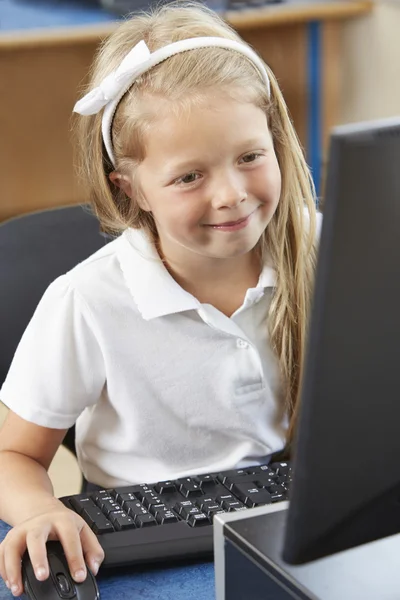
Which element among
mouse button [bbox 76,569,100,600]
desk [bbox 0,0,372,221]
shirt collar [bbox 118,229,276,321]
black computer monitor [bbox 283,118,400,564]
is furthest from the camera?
desk [bbox 0,0,372,221]

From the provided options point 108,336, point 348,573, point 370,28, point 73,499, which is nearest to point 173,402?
point 108,336

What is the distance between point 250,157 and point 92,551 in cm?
39

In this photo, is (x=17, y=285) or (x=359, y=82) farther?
(x=359, y=82)

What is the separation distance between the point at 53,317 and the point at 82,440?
15 cm

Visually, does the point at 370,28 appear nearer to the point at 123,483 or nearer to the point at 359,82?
the point at 359,82

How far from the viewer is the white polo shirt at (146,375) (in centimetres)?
103

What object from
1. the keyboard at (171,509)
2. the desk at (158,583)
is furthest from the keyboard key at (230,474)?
the desk at (158,583)

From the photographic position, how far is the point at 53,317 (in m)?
1.04

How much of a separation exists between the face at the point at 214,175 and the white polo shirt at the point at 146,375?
0.09 m

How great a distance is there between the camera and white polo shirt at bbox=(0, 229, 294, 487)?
3.37 feet

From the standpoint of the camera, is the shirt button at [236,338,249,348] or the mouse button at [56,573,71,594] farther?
the shirt button at [236,338,249,348]

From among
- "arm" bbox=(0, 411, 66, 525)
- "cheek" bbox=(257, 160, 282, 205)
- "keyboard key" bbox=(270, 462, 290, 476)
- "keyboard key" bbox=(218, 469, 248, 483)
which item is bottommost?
"arm" bbox=(0, 411, 66, 525)

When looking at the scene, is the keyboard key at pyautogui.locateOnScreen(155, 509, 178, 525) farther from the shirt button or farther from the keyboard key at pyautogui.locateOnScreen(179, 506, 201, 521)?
the shirt button

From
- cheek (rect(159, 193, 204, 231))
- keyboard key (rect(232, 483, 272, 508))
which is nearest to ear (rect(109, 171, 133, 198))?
cheek (rect(159, 193, 204, 231))
